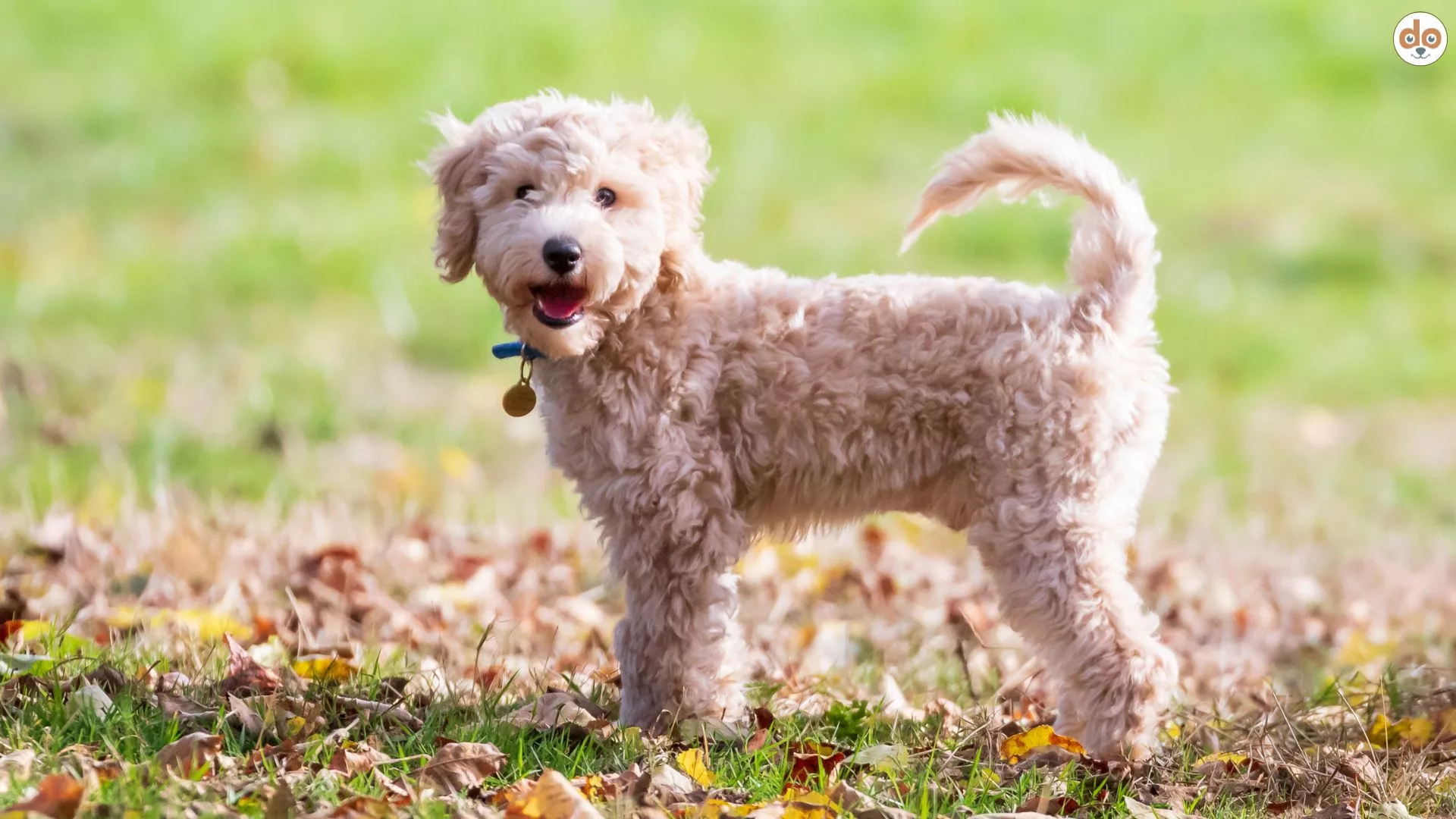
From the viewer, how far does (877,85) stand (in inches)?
545

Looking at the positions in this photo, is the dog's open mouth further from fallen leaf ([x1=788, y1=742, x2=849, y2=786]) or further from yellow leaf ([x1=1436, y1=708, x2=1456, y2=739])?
yellow leaf ([x1=1436, y1=708, x2=1456, y2=739])

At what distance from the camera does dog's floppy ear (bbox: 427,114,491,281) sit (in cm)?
446

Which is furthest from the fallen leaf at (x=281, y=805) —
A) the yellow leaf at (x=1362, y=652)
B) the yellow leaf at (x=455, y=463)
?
the yellow leaf at (x=455, y=463)

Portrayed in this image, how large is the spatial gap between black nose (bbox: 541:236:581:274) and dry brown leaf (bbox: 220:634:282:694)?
1.38 m

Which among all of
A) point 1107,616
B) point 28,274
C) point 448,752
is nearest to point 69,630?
point 448,752

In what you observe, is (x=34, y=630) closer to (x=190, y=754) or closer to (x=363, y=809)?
(x=190, y=754)

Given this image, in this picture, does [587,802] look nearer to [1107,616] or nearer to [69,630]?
[1107,616]

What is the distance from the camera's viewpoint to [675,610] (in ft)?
14.4

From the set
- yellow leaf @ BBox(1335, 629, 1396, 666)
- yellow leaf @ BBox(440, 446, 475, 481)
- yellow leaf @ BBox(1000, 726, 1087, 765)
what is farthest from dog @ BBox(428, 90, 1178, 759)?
yellow leaf @ BBox(440, 446, 475, 481)

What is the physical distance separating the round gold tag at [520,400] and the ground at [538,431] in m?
0.78

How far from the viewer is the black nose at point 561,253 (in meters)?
4.16

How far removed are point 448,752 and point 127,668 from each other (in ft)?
3.85

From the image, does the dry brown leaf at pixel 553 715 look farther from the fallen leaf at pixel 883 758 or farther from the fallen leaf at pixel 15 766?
the fallen leaf at pixel 15 766

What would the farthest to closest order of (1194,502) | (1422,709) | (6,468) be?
(1194,502) → (6,468) → (1422,709)
